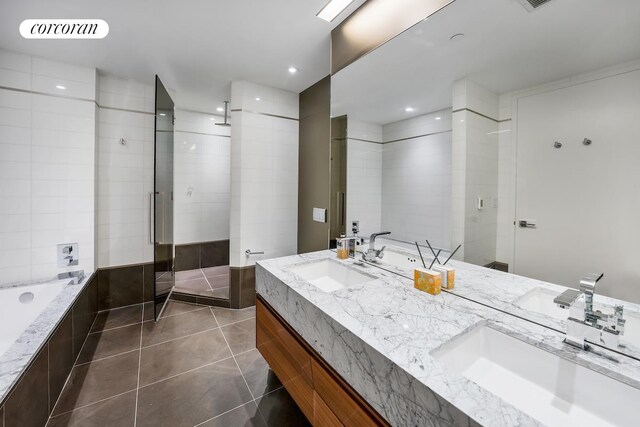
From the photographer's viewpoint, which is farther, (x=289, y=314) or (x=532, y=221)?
(x=289, y=314)

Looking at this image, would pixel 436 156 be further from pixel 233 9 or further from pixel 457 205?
pixel 233 9

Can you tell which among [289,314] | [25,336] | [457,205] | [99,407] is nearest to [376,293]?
[289,314]

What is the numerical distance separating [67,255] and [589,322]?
12.1 ft

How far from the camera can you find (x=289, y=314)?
55.8 inches

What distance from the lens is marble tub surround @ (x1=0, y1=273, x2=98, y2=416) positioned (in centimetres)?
120

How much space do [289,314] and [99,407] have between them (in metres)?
1.39

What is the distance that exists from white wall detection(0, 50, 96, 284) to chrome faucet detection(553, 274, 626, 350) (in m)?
3.62

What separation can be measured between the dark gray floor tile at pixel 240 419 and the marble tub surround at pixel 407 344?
2.27ft

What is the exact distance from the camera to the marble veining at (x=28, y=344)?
119 cm

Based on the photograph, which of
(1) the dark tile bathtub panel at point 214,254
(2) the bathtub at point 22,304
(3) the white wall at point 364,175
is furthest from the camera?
(1) the dark tile bathtub panel at point 214,254

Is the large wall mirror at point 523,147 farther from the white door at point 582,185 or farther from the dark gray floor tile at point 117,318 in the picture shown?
the dark gray floor tile at point 117,318

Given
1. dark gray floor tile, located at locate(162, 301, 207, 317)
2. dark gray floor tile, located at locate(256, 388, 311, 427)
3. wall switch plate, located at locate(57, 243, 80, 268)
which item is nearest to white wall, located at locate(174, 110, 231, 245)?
dark gray floor tile, located at locate(162, 301, 207, 317)

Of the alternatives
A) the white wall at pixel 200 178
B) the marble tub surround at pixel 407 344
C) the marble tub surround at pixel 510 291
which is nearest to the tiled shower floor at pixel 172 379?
the marble tub surround at pixel 407 344

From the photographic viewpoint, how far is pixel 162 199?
Answer: 9.39 feet
